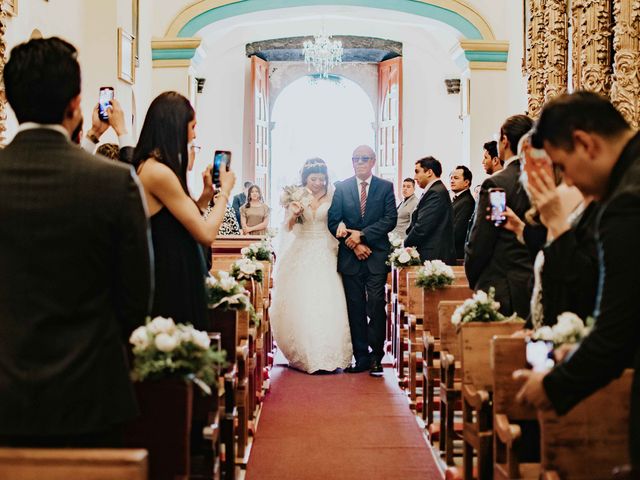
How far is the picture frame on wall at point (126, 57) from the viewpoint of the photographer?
11.4 metres

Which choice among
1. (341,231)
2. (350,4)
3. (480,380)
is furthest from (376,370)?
(350,4)

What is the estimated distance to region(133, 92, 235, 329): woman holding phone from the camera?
377 cm

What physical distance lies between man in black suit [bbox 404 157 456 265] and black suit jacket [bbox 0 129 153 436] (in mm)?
6521

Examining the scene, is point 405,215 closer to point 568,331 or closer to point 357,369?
point 357,369

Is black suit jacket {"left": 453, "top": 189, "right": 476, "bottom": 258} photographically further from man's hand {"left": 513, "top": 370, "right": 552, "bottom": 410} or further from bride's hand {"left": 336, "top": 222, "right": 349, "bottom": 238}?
man's hand {"left": 513, "top": 370, "right": 552, "bottom": 410}

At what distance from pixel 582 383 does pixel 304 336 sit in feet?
22.3

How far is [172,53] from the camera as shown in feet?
48.2

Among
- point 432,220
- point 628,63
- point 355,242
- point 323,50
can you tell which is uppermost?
point 323,50

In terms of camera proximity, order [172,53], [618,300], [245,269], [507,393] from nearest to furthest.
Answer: [618,300] < [507,393] < [245,269] < [172,53]

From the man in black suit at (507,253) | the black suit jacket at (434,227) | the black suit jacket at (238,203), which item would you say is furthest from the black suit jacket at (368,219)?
the black suit jacket at (238,203)

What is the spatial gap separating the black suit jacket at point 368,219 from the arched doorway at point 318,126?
A: 12.7 meters

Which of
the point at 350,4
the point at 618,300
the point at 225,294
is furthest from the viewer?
the point at 350,4

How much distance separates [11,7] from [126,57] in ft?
12.0

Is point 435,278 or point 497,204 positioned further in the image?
point 435,278
